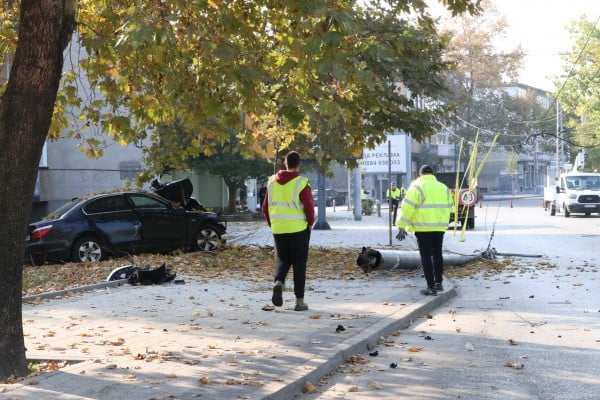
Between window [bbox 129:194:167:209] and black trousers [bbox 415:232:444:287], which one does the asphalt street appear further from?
window [bbox 129:194:167:209]

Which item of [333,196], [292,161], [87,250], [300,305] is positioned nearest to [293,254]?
[300,305]

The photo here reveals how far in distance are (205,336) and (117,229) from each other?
9343 millimetres

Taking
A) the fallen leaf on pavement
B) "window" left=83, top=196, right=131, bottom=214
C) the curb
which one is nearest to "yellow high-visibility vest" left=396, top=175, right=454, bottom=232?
the curb

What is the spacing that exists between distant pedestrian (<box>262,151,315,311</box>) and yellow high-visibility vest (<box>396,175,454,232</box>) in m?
2.12

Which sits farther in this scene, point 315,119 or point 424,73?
point 424,73

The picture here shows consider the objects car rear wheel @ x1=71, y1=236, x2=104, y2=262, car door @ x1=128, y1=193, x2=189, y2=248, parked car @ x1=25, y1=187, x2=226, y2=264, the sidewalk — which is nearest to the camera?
the sidewalk

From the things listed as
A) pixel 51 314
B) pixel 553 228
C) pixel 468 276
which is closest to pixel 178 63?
pixel 51 314

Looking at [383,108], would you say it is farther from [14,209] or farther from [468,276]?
[14,209]

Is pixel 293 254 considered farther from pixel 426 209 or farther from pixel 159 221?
pixel 159 221

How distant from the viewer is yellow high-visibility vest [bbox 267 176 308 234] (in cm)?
928

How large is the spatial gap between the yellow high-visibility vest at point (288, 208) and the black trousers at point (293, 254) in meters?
0.08

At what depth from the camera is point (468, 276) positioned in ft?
46.6

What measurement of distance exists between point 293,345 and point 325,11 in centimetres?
309

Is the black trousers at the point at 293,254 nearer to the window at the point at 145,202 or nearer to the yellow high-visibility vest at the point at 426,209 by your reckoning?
the yellow high-visibility vest at the point at 426,209
